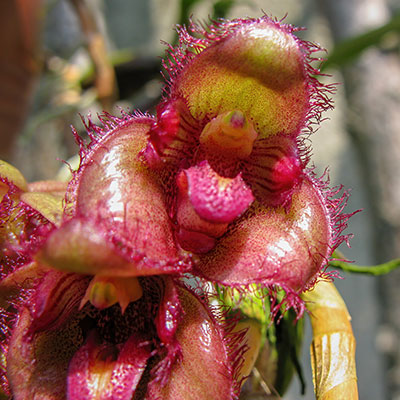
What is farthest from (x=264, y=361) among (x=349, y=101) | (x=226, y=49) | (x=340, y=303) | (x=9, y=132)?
(x=349, y=101)

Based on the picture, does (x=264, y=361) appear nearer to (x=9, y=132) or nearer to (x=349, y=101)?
(x=9, y=132)

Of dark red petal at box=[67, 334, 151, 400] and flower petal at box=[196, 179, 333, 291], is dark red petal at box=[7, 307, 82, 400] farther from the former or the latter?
flower petal at box=[196, 179, 333, 291]

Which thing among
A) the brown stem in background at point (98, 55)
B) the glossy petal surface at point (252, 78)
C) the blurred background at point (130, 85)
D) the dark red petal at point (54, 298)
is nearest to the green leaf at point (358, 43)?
the blurred background at point (130, 85)

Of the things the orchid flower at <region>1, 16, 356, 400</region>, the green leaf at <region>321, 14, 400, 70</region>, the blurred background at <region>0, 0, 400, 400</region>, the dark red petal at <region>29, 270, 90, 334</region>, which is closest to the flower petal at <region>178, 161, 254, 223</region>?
the orchid flower at <region>1, 16, 356, 400</region>

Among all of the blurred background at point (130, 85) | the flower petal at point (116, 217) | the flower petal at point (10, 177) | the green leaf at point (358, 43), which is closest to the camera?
the flower petal at point (116, 217)

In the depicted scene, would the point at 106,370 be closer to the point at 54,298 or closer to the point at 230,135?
the point at 54,298

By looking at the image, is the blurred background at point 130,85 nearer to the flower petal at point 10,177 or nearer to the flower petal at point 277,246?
the flower petal at point 10,177

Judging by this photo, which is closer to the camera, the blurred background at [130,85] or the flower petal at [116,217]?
the flower petal at [116,217]
